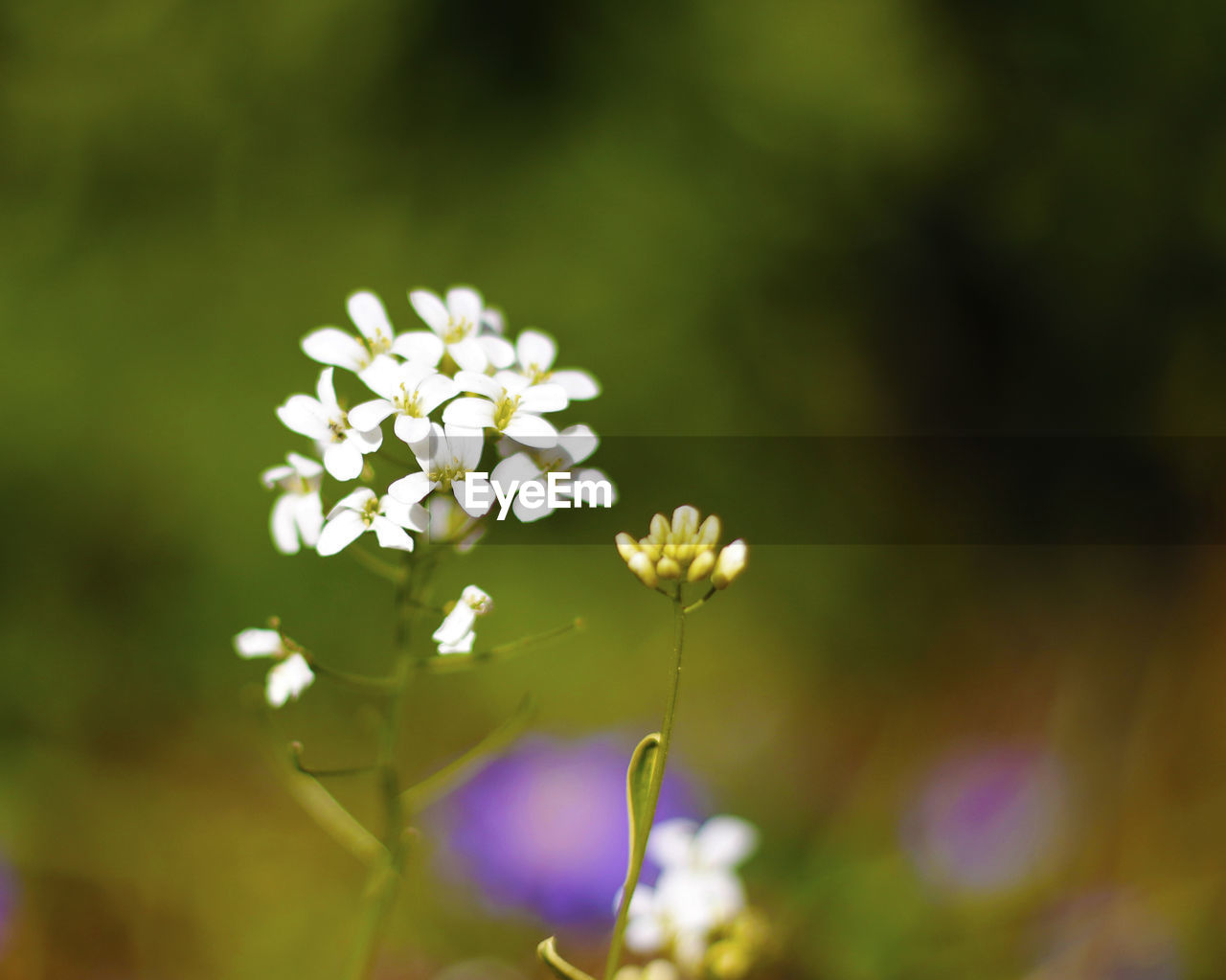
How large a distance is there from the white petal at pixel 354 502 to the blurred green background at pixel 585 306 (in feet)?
6.39

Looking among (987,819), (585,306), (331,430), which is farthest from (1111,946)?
(585,306)

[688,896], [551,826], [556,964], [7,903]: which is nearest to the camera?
[556,964]

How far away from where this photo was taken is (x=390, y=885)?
116 cm

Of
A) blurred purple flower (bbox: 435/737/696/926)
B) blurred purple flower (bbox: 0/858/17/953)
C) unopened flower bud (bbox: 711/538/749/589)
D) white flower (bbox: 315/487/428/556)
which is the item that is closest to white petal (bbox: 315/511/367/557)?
white flower (bbox: 315/487/428/556)

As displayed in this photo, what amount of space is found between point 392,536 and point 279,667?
1.01 ft

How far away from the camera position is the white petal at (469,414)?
106cm

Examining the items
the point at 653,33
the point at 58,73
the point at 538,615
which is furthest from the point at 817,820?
the point at 58,73

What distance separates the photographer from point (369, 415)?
1.07 metres

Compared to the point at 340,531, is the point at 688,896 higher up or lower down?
lower down

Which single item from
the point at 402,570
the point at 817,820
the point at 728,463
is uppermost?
the point at 728,463

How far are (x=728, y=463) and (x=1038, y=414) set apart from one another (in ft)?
4.98

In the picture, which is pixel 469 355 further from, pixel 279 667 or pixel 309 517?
pixel 279 667

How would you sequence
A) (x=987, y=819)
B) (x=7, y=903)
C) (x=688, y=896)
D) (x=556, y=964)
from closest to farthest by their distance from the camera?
(x=556, y=964) → (x=688, y=896) → (x=7, y=903) → (x=987, y=819)

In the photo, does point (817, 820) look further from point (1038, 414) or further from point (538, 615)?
point (1038, 414)
